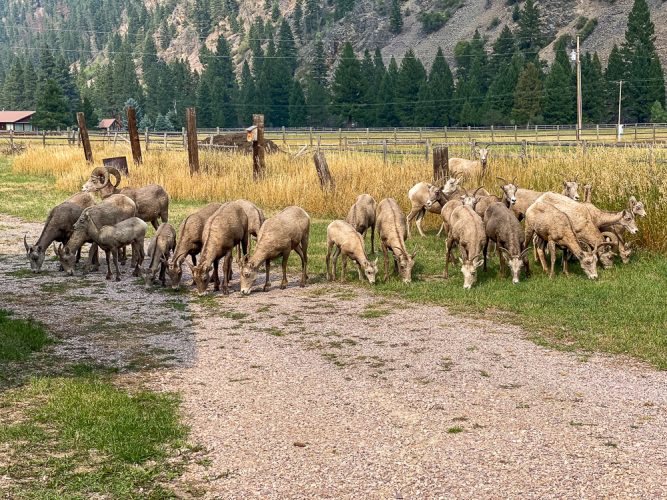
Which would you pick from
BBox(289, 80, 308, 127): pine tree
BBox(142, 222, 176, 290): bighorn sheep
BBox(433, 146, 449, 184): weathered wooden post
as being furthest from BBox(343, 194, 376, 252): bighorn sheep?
BBox(289, 80, 308, 127): pine tree

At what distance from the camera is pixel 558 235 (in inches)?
530

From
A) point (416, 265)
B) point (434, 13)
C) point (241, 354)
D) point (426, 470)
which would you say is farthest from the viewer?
point (434, 13)

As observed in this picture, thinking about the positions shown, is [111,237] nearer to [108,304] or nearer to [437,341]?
[108,304]

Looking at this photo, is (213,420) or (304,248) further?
(304,248)

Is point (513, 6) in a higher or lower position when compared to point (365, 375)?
higher

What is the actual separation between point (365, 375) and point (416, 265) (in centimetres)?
665

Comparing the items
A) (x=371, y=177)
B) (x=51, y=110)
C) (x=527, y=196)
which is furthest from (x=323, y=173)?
(x=51, y=110)

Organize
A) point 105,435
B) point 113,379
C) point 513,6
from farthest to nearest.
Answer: point 513,6 < point 113,379 < point 105,435

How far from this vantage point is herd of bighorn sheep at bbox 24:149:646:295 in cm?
1312

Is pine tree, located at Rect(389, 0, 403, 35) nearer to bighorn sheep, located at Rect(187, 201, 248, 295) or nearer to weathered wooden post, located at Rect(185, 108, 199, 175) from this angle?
weathered wooden post, located at Rect(185, 108, 199, 175)

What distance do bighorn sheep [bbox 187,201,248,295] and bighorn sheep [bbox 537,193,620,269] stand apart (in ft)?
17.0

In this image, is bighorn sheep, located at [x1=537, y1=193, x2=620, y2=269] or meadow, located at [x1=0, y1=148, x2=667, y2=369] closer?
meadow, located at [x1=0, y1=148, x2=667, y2=369]

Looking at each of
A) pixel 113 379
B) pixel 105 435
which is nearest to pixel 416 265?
pixel 113 379

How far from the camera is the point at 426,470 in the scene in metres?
6.05
